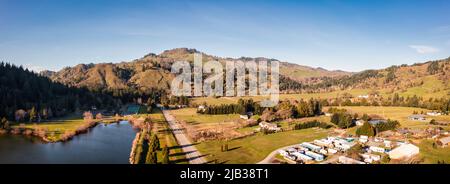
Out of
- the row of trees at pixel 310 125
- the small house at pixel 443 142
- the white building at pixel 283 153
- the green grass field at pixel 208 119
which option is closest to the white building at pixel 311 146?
the white building at pixel 283 153

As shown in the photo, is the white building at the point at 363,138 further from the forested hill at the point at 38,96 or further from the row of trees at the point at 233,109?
the forested hill at the point at 38,96

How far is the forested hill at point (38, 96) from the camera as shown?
5083 cm

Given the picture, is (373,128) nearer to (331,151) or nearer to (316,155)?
(331,151)

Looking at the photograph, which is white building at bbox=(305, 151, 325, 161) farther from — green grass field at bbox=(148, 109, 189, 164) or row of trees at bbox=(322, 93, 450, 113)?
row of trees at bbox=(322, 93, 450, 113)

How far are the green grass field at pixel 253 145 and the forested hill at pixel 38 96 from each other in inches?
1362

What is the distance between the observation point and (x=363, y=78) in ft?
403

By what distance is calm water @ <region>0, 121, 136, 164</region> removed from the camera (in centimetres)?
2472

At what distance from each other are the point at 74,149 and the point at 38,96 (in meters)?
38.9

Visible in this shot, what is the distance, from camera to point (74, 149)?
2916cm

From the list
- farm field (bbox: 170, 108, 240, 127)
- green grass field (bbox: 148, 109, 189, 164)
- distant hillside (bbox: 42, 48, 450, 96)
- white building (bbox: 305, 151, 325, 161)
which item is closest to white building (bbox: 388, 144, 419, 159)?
white building (bbox: 305, 151, 325, 161)

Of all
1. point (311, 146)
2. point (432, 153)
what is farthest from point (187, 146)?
point (432, 153)

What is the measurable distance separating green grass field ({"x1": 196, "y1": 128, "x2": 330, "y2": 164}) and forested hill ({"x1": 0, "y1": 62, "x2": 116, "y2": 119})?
114 feet
